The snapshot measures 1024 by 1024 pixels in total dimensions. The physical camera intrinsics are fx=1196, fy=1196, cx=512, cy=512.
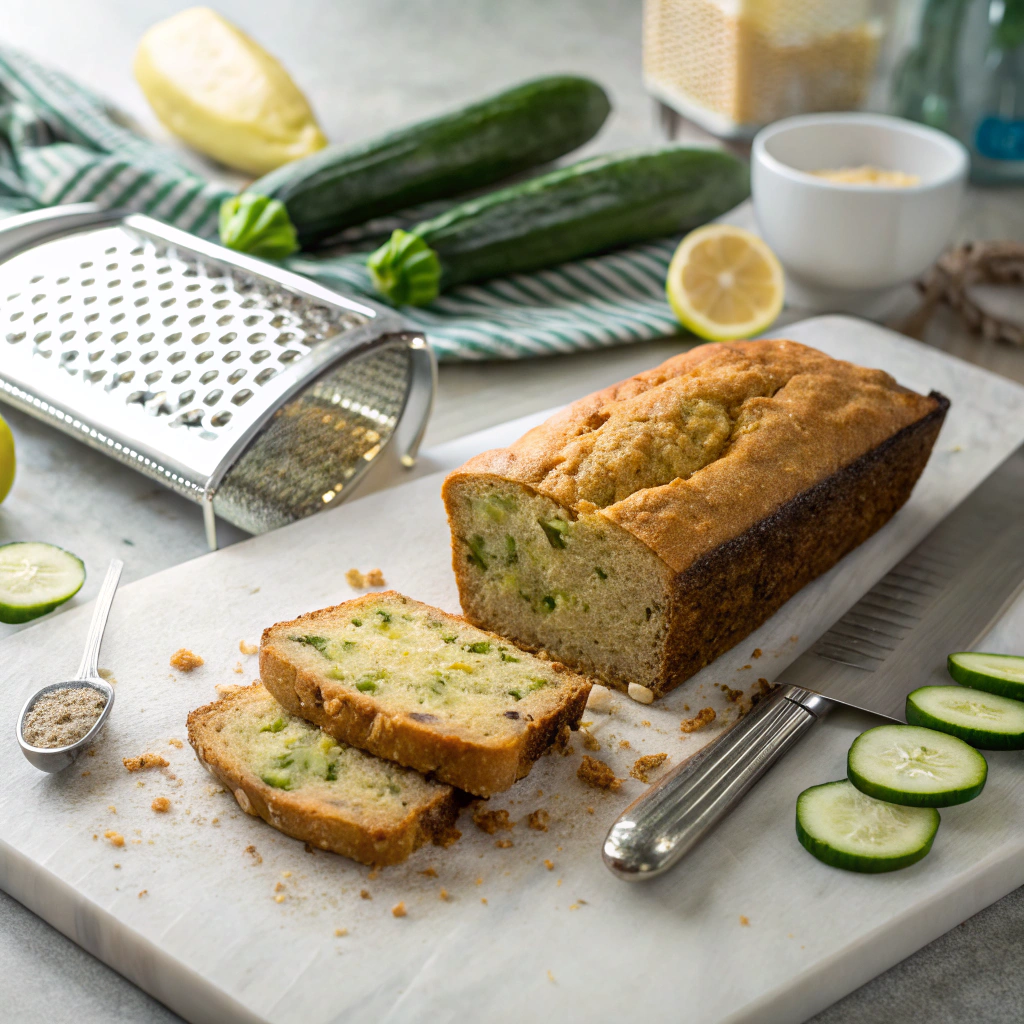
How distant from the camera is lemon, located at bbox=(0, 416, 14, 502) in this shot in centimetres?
390

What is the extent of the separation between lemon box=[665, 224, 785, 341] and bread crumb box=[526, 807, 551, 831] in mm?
2723

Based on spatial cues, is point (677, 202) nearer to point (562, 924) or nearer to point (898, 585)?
point (898, 585)

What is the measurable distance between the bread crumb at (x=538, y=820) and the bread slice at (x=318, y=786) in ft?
0.56

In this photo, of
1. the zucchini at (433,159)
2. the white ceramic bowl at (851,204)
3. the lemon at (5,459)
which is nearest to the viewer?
the lemon at (5,459)

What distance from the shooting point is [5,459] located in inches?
154

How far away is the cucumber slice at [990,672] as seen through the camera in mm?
3043

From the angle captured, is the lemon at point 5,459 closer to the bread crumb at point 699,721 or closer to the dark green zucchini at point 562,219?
the dark green zucchini at point 562,219

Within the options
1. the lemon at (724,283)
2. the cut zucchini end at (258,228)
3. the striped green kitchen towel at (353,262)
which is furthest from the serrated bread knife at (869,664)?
the cut zucchini end at (258,228)

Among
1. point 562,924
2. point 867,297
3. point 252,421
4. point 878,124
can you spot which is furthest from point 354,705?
point 878,124

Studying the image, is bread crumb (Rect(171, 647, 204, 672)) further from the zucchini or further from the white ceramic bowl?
the white ceramic bowl

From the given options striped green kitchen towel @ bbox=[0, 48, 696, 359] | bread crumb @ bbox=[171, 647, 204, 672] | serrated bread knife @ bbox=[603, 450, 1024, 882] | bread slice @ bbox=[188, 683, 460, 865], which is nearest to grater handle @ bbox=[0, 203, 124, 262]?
striped green kitchen towel @ bbox=[0, 48, 696, 359]

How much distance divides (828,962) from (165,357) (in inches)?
109

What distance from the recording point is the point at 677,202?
19.0 feet

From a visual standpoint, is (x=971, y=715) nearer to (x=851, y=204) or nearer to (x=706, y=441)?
(x=706, y=441)
